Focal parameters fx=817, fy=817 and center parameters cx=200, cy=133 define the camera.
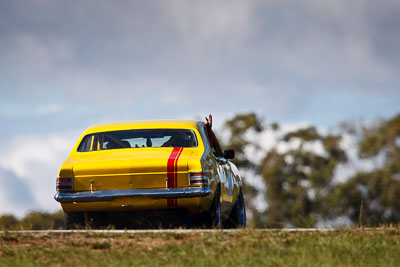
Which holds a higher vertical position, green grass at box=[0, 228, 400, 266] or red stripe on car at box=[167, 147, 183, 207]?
red stripe on car at box=[167, 147, 183, 207]

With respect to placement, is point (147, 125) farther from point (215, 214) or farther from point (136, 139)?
point (215, 214)

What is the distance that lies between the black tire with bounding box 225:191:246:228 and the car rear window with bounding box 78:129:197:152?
2611mm

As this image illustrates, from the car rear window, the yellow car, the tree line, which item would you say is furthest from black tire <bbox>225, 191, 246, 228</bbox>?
the tree line

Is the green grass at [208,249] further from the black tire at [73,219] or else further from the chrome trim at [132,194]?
the black tire at [73,219]

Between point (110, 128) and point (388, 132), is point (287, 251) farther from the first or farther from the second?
point (388, 132)

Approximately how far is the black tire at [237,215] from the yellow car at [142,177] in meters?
2.26

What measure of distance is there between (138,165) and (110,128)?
149 cm

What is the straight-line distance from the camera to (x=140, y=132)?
470 inches

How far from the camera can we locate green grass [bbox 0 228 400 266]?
8117mm

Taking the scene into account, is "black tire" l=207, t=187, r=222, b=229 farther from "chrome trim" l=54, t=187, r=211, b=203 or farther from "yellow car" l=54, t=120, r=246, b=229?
"chrome trim" l=54, t=187, r=211, b=203

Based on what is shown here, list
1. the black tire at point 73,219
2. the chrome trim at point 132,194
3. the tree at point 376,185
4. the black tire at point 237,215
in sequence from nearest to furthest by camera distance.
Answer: the chrome trim at point 132,194 → the black tire at point 73,219 → the black tire at point 237,215 → the tree at point 376,185

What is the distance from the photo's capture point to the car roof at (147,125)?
12016 mm

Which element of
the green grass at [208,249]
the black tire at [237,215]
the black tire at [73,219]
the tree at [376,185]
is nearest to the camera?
the green grass at [208,249]

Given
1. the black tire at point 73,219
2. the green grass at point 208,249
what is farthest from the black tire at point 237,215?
the green grass at point 208,249
